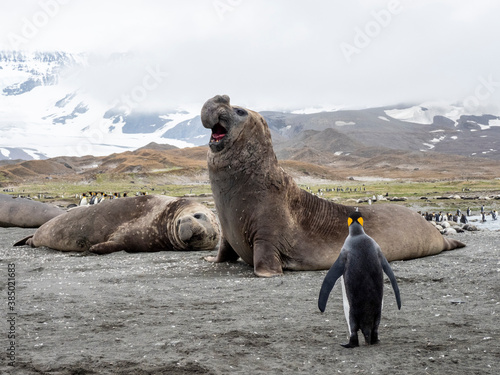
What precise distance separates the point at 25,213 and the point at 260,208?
11.7 m

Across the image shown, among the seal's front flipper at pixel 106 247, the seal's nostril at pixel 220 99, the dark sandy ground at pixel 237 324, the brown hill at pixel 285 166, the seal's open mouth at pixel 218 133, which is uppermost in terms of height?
the brown hill at pixel 285 166

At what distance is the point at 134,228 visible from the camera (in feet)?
37.6

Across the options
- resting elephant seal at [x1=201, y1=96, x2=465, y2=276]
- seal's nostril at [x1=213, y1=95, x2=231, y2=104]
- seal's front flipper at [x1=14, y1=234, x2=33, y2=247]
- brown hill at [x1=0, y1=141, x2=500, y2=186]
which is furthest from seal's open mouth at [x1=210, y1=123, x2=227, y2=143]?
brown hill at [x1=0, y1=141, x2=500, y2=186]

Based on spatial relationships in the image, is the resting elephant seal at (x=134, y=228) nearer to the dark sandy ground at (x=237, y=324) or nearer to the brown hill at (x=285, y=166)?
the dark sandy ground at (x=237, y=324)

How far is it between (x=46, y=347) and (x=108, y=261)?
18.4 ft

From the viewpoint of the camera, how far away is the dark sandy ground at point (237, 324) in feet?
12.5

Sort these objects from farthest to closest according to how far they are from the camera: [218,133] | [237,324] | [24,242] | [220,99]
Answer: [24,242] < [218,133] < [220,99] < [237,324]

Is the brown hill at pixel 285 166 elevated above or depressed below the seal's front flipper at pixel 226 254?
above

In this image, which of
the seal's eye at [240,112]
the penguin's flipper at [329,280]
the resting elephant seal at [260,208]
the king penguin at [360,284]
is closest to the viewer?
the king penguin at [360,284]

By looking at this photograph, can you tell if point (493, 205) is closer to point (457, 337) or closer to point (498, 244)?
point (498, 244)

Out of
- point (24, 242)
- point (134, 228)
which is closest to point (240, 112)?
point (134, 228)

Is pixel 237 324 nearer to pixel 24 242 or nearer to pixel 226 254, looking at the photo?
pixel 226 254

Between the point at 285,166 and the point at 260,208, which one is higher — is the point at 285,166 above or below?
above

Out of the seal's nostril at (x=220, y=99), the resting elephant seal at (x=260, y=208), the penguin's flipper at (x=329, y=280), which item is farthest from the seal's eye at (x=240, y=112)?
the penguin's flipper at (x=329, y=280)
